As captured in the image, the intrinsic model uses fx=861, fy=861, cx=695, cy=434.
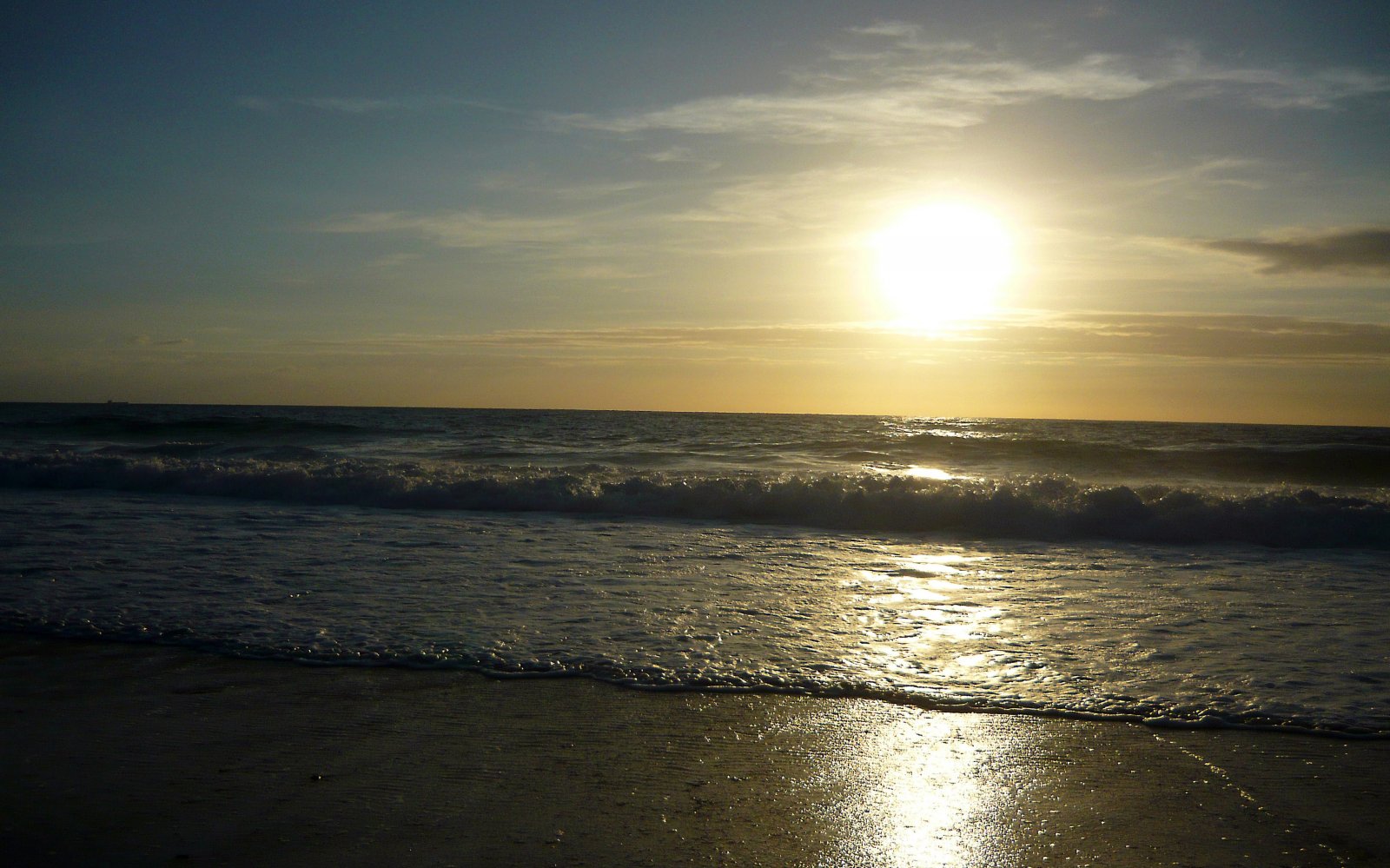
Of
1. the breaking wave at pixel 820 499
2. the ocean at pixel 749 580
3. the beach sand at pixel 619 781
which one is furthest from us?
the breaking wave at pixel 820 499

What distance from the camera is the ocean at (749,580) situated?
4805mm

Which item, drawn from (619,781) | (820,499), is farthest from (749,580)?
Answer: (820,499)

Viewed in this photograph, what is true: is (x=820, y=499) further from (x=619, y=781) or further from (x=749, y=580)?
(x=619, y=781)

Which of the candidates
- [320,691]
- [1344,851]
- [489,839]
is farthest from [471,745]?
[1344,851]

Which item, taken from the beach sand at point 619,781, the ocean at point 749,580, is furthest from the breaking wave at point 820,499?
the beach sand at point 619,781

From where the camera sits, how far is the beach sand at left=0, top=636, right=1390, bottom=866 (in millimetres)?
2924

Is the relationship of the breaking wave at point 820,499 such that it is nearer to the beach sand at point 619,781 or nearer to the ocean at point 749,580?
the ocean at point 749,580

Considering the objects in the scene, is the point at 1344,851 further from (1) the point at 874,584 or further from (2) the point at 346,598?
(2) the point at 346,598

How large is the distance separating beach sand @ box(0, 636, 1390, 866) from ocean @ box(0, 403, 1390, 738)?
370mm

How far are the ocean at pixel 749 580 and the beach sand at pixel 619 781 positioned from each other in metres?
0.37

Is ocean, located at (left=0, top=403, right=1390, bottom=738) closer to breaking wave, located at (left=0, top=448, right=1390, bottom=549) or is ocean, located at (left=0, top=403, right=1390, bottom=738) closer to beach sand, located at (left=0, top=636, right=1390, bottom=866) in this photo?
breaking wave, located at (left=0, top=448, right=1390, bottom=549)

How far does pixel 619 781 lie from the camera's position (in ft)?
11.3

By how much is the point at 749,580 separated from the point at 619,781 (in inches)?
155

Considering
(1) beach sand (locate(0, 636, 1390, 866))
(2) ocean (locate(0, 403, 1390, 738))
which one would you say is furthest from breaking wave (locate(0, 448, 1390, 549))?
(1) beach sand (locate(0, 636, 1390, 866))
